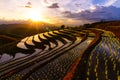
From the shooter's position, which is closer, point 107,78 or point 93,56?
point 107,78

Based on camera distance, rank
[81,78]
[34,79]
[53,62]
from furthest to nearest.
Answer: [53,62], [34,79], [81,78]

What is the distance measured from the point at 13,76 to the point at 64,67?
3.74 metres

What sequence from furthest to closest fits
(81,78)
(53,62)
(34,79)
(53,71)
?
(53,62) → (53,71) → (34,79) → (81,78)

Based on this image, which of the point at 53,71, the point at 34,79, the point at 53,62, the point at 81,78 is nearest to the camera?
the point at 81,78

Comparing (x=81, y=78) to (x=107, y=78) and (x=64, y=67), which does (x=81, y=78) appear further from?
(x=64, y=67)

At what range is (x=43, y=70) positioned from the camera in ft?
64.8

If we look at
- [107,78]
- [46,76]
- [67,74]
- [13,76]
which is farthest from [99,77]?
[13,76]

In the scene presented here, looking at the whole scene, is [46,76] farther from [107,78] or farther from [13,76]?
[107,78]

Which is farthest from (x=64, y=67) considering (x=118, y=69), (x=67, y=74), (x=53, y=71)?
(x=118, y=69)

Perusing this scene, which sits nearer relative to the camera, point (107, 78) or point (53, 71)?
point (107, 78)

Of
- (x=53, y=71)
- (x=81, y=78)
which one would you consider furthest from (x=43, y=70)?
(x=81, y=78)

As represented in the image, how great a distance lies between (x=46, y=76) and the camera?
1745 cm

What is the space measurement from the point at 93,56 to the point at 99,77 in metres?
7.25

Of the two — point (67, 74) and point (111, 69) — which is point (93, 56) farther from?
point (67, 74)
